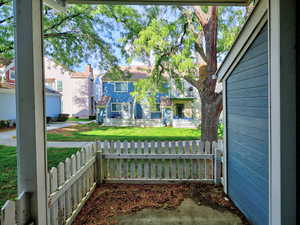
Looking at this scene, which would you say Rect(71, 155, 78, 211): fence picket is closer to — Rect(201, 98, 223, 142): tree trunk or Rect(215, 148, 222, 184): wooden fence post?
Rect(215, 148, 222, 184): wooden fence post

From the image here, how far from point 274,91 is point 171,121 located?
1523 centimetres

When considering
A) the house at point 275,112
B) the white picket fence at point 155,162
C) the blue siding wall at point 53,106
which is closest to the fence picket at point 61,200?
the house at point 275,112

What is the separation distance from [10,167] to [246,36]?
6418mm

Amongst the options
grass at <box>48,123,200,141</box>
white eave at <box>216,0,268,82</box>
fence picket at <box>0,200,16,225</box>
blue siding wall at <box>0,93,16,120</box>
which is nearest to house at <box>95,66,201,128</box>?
A: grass at <box>48,123,200,141</box>

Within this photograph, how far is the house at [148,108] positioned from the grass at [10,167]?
7.91 metres

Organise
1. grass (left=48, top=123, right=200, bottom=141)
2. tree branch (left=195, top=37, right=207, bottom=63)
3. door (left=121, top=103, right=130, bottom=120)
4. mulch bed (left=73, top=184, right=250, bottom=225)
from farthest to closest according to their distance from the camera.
Result: door (left=121, top=103, right=130, bottom=120)
grass (left=48, top=123, right=200, bottom=141)
tree branch (left=195, top=37, right=207, bottom=63)
mulch bed (left=73, top=184, right=250, bottom=225)

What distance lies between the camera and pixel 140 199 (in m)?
3.04

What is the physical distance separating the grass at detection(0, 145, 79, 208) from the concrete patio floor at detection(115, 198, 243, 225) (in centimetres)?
235

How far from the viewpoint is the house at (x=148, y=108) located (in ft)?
53.5

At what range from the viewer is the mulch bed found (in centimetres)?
258

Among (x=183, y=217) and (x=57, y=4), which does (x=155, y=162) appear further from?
(x=57, y=4)

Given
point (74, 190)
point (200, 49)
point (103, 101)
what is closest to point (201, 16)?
point (200, 49)

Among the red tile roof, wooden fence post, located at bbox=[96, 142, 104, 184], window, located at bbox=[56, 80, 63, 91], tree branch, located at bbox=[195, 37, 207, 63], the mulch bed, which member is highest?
window, located at bbox=[56, 80, 63, 91]

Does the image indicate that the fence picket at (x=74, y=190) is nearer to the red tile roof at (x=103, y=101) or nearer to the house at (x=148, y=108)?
the house at (x=148, y=108)
